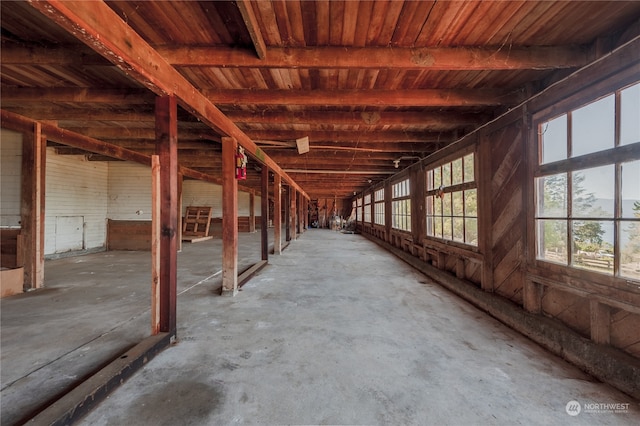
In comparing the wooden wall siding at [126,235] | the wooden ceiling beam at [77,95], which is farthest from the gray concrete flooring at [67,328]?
the wooden wall siding at [126,235]

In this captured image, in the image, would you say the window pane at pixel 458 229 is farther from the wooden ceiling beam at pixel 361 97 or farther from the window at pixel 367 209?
the window at pixel 367 209

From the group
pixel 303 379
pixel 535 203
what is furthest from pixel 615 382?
pixel 303 379

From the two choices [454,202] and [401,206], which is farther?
[401,206]

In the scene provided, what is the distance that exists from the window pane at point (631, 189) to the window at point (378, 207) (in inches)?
362

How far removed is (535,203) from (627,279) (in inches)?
44.8

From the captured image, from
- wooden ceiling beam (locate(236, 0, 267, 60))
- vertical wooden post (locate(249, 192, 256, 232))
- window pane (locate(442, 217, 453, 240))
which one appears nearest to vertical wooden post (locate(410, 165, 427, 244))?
window pane (locate(442, 217, 453, 240))

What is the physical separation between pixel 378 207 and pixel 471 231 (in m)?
8.02

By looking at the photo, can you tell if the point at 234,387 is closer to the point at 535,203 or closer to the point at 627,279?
the point at 627,279

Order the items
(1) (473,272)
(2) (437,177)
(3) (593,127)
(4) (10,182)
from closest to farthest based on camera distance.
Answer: (3) (593,127) → (1) (473,272) → (4) (10,182) → (2) (437,177)

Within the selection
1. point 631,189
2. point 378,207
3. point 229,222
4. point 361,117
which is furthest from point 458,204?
point 378,207

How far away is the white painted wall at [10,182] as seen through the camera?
484 cm

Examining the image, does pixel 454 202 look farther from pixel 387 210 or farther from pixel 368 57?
pixel 387 210

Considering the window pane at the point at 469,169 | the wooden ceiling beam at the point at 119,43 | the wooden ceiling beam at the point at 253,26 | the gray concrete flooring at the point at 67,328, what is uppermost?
the wooden ceiling beam at the point at 253,26

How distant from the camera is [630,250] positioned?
2123mm
